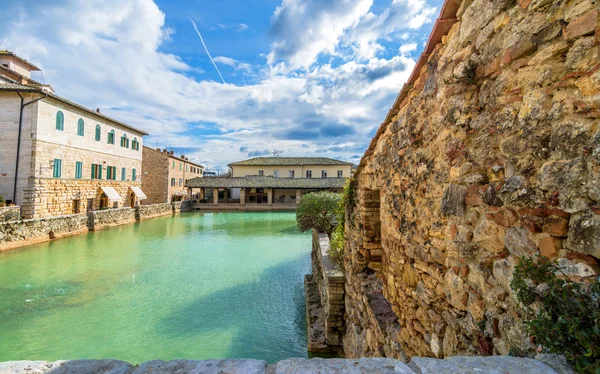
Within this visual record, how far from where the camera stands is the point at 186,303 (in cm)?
765

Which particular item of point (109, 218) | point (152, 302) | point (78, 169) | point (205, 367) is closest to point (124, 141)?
point (78, 169)

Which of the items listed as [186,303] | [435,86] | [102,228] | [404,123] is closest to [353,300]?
[404,123]

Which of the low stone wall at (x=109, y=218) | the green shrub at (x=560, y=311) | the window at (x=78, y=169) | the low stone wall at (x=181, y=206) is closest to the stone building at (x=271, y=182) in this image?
the low stone wall at (x=181, y=206)

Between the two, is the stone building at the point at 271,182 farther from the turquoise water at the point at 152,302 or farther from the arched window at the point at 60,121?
the turquoise water at the point at 152,302

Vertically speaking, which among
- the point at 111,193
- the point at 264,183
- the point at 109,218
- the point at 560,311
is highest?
the point at 264,183

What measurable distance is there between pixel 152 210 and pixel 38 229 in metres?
11.6

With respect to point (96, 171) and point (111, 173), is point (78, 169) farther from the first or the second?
point (111, 173)

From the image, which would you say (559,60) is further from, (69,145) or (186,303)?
(69,145)

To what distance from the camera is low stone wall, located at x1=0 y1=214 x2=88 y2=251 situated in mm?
13334

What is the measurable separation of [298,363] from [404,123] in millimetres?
2575

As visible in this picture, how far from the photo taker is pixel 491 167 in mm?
1869

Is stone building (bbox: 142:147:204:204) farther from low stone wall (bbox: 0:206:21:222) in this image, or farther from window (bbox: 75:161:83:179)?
low stone wall (bbox: 0:206:21:222)

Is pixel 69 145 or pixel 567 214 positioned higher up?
pixel 69 145

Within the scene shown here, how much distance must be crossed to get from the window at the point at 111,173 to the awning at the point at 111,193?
37.4 inches
